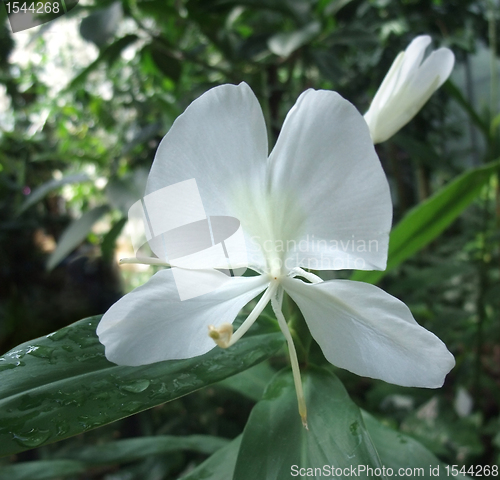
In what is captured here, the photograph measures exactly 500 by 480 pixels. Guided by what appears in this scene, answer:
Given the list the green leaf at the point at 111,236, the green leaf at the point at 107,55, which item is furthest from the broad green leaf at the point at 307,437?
the green leaf at the point at 107,55

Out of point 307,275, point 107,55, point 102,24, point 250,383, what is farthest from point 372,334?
point 107,55

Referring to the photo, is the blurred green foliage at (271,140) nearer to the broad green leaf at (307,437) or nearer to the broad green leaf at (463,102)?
the broad green leaf at (463,102)

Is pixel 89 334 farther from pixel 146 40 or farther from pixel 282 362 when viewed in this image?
pixel 146 40

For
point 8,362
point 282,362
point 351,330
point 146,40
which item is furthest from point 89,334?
point 146,40

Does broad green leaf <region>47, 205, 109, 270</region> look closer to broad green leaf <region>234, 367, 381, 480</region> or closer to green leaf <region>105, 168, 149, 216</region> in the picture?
green leaf <region>105, 168, 149, 216</region>

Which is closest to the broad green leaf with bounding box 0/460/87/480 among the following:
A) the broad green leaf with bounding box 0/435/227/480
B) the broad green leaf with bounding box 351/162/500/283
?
the broad green leaf with bounding box 0/435/227/480

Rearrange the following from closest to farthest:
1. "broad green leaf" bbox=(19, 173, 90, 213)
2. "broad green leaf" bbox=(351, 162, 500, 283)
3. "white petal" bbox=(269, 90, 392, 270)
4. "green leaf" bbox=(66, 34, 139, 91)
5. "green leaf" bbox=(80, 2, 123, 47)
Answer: "white petal" bbox=(269, 90, 392, 270)
"broad green leaf" bbox=(351, 162, 500, 283)
"green leaf" bbox=(80, 2, 123, 47)
"green leaf" bbox=(66, 34, 139, 91)
"broad green leaf" bbox=(19, 173, 90, 213)

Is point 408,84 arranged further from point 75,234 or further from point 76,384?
point 75,234

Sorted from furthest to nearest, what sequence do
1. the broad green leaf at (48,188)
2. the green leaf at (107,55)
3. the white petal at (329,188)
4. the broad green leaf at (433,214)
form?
the broad green leaf at (48,188), the green leaf at (107,55), the broad green leaf at (433,214), the white petal at (329,188)
